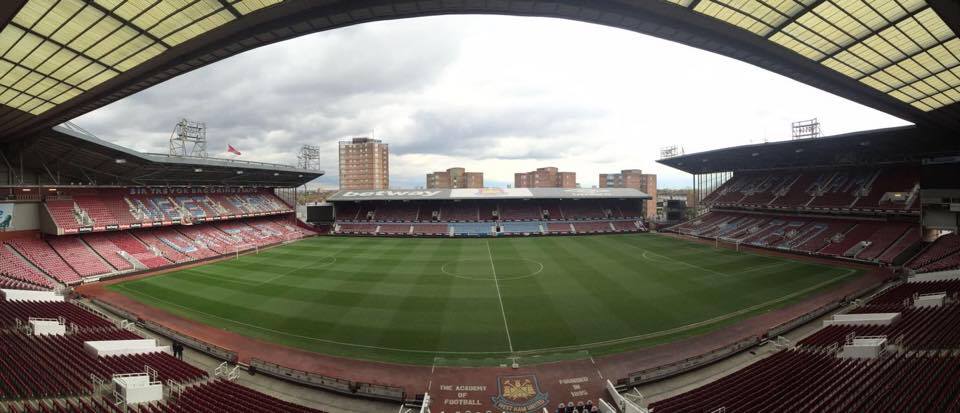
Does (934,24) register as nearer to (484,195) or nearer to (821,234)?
(821,234)

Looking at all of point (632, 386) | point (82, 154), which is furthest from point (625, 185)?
point (82, 154)

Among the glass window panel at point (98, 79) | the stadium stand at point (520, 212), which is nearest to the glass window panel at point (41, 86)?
the glass window panel at point (98, 79)

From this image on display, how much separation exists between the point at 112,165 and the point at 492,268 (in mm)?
→ 36246

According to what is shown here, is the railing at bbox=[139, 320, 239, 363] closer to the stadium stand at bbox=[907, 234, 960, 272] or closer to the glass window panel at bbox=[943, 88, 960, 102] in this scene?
the glass window panel at bbox=[943, 88, 960, 102]

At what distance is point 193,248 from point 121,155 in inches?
461

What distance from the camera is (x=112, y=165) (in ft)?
101

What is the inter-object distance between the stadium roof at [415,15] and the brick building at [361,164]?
314 ft

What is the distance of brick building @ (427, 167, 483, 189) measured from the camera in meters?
114

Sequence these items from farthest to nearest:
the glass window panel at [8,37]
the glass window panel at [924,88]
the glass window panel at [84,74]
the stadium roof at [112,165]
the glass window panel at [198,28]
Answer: the stadium roof at [112,165]
the glass window panel at [924,88]
the glass window panel at [84,74]
the glass window panel at [8,37]
the glass window panel at [198,28]

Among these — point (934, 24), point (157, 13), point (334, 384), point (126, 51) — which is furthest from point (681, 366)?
point (126, 51)

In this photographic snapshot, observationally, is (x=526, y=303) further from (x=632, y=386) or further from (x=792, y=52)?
(x=792, y=52)

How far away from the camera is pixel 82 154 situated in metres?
27.7

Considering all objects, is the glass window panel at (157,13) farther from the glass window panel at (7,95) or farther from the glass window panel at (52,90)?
the glass window panel at (7,95)

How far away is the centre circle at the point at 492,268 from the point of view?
2752 centimetres
